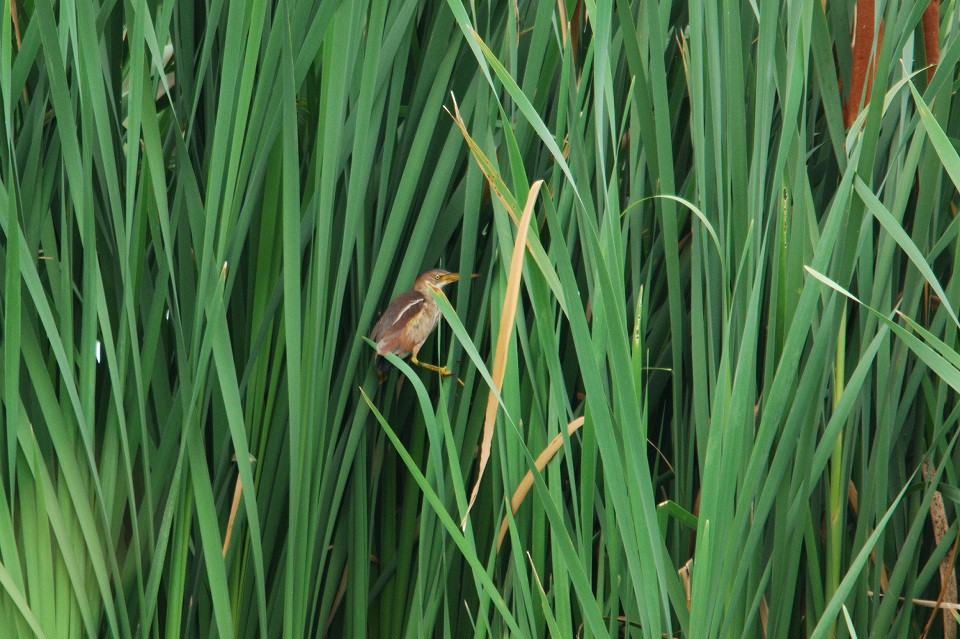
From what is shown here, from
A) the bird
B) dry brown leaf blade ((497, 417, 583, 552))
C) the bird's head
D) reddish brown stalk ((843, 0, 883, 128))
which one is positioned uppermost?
reddish brown stalk ((843, 0, 883, 128))

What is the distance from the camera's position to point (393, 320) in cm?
133

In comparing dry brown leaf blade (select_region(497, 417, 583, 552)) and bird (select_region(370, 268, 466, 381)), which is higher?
bird (select_region(370, 268, 466, 381))

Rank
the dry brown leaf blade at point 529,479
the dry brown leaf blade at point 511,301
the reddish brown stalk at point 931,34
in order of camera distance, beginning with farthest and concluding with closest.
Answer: the reddish brown stalk at point 931,34
the dry brown leaf blade at point 529,479
the dry brown leaf blade at point 511,301

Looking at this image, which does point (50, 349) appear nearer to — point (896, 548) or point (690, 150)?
point (690, 150)

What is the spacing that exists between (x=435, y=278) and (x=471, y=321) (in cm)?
9

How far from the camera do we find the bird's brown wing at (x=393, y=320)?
4.27 ft

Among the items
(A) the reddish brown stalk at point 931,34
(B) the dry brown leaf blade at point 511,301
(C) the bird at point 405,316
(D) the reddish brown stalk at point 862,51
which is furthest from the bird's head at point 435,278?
(A) the reddish brown stalk at point 931,34

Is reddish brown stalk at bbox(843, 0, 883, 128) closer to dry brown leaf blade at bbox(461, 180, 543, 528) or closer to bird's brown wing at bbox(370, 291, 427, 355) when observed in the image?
dry brown leaf blade at bbox(461, 180, 543, 528)

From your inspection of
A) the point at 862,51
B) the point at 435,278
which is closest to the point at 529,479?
the point at 435,278

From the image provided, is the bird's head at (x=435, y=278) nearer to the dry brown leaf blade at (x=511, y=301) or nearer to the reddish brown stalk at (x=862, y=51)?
the dry brown leaf blade at (x=511, y=301)

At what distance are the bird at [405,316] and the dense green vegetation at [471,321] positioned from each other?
0.03 m

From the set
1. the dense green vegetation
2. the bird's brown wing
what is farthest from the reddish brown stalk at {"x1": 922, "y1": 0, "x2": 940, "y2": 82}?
the bird's brown wing

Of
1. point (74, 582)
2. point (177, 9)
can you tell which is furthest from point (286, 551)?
point (177, 9)

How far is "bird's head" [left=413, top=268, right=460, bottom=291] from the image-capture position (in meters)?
1.30
